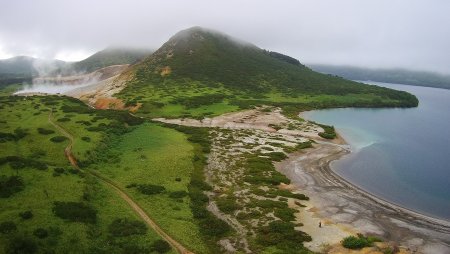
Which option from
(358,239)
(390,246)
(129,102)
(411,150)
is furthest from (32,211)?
(129,102)

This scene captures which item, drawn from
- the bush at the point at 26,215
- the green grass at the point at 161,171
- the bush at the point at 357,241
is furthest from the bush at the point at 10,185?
the bush at the point at 357,241

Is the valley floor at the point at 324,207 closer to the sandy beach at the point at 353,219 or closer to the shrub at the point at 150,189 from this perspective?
the sandy beach at the point at 353,219

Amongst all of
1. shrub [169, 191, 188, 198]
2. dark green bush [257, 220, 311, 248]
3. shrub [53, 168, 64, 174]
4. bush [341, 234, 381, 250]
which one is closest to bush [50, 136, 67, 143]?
shrub [53, 168, 64, 174]

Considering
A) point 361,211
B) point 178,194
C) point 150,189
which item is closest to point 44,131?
point 150,189

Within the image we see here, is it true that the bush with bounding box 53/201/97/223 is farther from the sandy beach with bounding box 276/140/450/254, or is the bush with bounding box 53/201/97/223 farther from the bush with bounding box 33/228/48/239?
the sandy beach with bounding box 276/140/450/254

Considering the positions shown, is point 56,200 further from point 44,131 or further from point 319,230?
point 44,131
